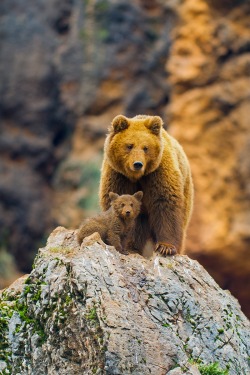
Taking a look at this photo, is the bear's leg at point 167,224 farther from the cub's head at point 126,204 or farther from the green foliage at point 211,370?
the green foliage at point 211,370

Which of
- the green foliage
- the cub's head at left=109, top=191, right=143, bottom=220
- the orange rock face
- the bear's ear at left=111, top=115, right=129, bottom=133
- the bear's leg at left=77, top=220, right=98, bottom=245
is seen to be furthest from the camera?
the orange rock face

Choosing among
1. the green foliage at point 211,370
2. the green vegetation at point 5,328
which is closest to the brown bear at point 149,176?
the green vegetation at point 5,328

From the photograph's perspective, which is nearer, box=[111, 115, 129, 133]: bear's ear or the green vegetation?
the green vegetation

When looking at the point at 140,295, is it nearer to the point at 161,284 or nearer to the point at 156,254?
the point at 161,284

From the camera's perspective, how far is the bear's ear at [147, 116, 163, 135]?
10703 mm

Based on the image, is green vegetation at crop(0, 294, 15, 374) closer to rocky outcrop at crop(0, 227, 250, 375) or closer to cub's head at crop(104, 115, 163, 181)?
rocky outcrop at crop(0, 227, 250, 375)

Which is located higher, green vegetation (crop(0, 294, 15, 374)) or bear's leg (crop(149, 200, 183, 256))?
bear's leg (crop(149, 200, 183, 256))

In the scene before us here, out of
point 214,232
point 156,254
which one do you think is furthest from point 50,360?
point 214,232

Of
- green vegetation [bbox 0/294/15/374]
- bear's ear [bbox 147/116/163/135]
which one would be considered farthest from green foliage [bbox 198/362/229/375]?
bear's ear [bbox 147/116/163/135]

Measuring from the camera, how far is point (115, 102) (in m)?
24.0

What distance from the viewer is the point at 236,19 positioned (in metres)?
22.8

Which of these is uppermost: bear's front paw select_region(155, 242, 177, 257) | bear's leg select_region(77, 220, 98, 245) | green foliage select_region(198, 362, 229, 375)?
bear's front paw select_region(155, 242, 177, 257)

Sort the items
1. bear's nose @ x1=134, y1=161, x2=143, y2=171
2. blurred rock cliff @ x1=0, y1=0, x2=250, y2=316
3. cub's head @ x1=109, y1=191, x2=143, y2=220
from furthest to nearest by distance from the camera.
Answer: blurred rock cliff @ x1=0, y1=0, x2=250, y2=316
bear's nose @ x1=134, y1=161, x2=143, y2=171
cub's head @ x1=109, y1=191, x2=143, y2=220

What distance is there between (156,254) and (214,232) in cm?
1141
